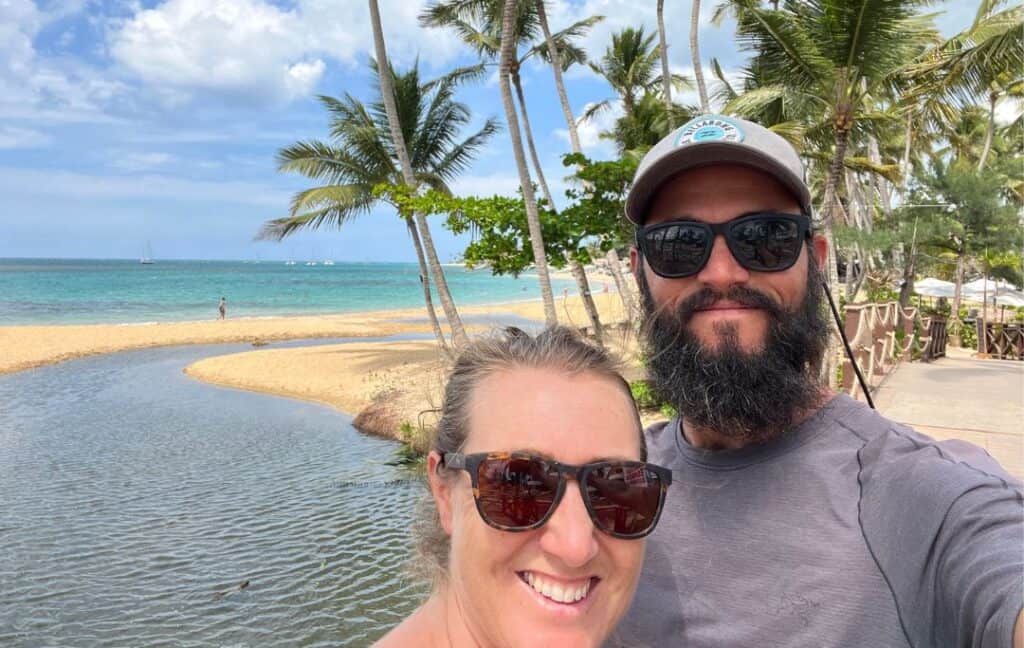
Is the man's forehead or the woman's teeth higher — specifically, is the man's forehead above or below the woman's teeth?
above

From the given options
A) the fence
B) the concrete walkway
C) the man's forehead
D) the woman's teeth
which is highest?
the man's forehead

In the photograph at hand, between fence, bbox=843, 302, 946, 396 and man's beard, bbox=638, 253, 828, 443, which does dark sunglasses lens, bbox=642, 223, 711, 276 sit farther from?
fence, bbox=843, 302, 946, 396

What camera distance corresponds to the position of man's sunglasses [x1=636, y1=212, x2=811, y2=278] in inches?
60.3

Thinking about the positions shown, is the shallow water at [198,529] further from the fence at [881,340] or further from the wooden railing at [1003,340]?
the wooden railing at [1003,340]

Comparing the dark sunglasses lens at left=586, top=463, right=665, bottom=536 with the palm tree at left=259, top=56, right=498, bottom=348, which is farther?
the palm tree at left=259, top=56, right=498, bottom=348

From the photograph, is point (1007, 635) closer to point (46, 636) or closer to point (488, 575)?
point (488, 575)

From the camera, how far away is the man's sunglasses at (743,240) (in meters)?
1.53

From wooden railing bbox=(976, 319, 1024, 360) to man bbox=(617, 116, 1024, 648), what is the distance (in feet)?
64.4

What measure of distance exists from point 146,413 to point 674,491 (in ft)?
58.7

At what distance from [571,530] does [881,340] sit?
12.1 metres

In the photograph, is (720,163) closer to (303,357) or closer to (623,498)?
(623,498)

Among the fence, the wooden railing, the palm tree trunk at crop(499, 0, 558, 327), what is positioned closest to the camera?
the fence

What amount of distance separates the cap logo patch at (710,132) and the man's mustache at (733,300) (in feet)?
1.14

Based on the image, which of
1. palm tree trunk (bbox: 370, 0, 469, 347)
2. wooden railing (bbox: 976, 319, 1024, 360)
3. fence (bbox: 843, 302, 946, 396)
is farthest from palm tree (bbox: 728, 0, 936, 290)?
wooden railing (bbox: 976, 319, 1024, 360)
